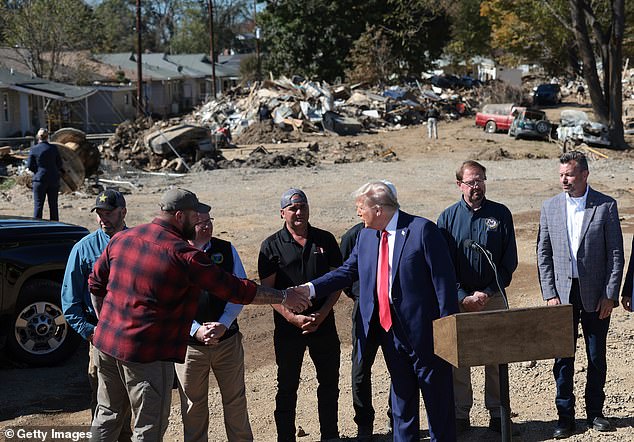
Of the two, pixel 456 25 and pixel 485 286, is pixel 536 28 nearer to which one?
pixel 456 25

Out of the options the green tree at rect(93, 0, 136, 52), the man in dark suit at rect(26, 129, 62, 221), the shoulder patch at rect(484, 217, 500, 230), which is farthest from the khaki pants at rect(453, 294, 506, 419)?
the green tree at rect(93, 0, 136, 52)

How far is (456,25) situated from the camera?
7381cm

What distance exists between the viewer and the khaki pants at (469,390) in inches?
253

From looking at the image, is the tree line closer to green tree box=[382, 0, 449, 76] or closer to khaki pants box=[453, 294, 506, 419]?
green tree box=[382, 0, 449, 76]

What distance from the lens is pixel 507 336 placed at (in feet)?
14.9

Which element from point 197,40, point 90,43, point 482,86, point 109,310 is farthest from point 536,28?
point 109,310

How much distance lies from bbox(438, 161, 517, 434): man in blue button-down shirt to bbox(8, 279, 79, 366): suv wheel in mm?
4029

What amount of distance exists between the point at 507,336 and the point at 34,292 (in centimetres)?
521

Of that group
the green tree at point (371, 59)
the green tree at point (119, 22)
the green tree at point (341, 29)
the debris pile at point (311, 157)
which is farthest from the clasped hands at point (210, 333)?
the green tree at point (119, 22)

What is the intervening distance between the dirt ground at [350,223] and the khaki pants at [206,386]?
91cm

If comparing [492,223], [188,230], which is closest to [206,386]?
[188,230]

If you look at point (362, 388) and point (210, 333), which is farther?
point (362, 388)

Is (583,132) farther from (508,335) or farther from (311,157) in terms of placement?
(508,335)

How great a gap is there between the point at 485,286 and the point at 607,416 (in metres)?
1.46
